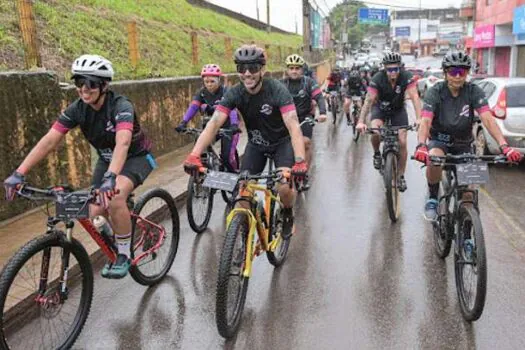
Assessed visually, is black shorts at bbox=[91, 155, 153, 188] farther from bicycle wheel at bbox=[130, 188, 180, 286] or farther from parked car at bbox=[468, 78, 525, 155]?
parked car at bbox=[468, 78, 525, 155]

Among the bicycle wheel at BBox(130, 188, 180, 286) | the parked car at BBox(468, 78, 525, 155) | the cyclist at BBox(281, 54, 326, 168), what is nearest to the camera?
the bicycle wheel at BBox(130, 188, 180, 286)

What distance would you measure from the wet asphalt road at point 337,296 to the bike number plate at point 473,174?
101 cm

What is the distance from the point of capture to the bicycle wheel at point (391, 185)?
22.7 ft

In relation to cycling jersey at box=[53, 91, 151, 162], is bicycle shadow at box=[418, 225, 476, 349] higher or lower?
lower

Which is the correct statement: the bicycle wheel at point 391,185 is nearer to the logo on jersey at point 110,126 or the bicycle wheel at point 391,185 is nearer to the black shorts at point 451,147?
the black shorts at point 451,147

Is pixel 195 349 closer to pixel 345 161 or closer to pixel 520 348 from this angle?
pixel 520 348

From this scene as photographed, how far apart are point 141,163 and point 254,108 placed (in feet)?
3.68

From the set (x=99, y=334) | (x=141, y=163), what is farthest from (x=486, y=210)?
(x=99, y=334)

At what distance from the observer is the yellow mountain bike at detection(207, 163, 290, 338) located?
3.96m

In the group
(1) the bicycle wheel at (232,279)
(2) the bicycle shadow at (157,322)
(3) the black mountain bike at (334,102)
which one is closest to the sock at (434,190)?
(1) the bicycle wheel at (232,279)

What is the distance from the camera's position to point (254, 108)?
512 cm

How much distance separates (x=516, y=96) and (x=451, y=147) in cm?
571

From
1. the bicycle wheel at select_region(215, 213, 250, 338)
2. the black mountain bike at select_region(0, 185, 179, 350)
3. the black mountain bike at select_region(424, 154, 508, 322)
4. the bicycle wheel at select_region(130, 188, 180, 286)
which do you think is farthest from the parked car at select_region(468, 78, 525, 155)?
the black mountain bike at select_region(0, 185, 179, 350)

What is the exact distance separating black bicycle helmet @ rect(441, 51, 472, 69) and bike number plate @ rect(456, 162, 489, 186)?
1015mm
